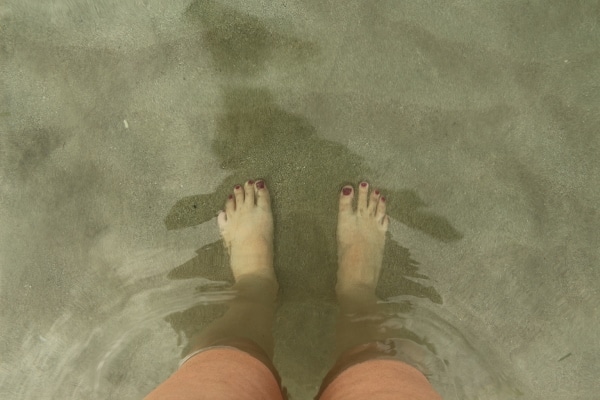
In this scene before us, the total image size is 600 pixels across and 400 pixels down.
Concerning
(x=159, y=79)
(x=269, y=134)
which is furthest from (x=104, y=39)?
(x=269, y=134)

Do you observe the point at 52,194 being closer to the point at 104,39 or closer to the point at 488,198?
the point at 104,39

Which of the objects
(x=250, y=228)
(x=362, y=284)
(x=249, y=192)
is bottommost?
(x=362, y=284)

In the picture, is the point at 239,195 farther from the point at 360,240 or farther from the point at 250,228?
the point at 360,240

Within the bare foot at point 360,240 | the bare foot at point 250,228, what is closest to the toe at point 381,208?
the bare foot at point 360,240

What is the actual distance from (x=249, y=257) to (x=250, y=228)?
0.09 metres

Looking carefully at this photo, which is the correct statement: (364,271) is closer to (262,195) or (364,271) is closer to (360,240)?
(360,240)

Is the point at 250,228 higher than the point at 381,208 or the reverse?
the reverse

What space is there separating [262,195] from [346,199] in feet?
0.81

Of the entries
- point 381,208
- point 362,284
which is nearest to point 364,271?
point 362,284

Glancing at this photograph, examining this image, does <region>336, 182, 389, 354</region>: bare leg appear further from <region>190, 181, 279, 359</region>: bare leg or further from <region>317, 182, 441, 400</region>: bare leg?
<region>190, 181, 279, 359</region>: bare leg

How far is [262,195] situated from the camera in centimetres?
132

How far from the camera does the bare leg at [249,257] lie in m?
1.29

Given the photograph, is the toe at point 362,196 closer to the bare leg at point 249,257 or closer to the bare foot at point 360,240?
the bare foot at point 360,240


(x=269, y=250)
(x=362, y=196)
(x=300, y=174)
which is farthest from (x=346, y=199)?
(x=269, y=250)
